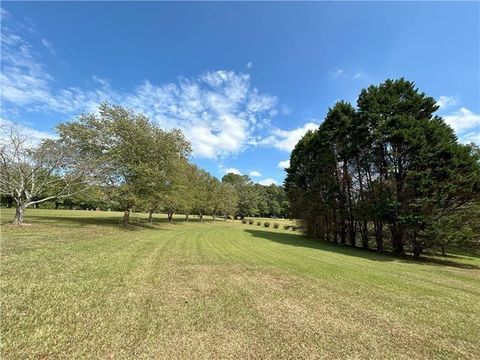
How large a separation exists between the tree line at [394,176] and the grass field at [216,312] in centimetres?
746

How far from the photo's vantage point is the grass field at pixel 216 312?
3969 mm

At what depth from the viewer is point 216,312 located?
17.5ft

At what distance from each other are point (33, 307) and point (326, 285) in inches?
284

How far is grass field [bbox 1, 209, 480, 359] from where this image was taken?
3969 mm

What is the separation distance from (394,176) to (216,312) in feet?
58.9

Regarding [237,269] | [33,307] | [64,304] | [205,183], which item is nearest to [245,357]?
[64,304]

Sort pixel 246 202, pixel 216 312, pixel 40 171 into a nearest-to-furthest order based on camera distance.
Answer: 1. pixel 216 312
2. pixel 40 171
3. pixel 246 202

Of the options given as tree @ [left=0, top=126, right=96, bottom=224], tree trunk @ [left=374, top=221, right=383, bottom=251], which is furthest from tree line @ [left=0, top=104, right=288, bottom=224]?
tree trunk @ [left=374, top=221, right=383, bottom=251]

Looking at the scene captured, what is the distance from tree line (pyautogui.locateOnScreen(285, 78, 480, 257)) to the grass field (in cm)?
746

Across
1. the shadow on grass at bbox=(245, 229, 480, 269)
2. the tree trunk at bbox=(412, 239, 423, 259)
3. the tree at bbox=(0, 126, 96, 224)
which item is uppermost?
the tree at bbox=(0, 126, 96, 224)

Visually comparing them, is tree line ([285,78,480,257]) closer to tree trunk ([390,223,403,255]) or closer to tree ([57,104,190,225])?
tree trunk ([390,223,403,255])

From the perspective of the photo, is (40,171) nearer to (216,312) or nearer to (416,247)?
(216,312)

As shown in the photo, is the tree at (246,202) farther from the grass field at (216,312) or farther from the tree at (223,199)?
the grass field at (216,312)

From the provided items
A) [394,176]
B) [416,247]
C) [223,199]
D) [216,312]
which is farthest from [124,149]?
[223,199]
